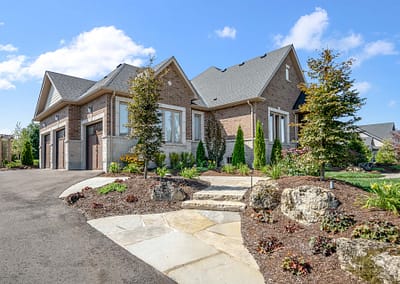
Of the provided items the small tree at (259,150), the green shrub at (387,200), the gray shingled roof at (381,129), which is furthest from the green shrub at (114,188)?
the gray shingled roof at (381,129)

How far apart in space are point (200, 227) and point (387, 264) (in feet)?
9.85

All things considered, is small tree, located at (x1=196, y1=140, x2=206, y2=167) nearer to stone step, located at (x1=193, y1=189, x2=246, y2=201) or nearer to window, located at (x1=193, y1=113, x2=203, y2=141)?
window, located at (x1=193, y1=113, x2=203, y2=141)

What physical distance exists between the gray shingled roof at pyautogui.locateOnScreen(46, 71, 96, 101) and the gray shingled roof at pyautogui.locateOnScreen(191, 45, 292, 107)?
8.14 metres

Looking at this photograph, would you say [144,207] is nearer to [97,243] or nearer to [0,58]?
[97,243]

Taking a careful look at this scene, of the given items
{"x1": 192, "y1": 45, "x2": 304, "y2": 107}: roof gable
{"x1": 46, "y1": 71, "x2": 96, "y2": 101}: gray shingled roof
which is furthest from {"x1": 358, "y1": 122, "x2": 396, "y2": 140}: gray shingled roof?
{"x1": 46, "y1": 71, "x2": 96, "y2": 101}: gray shingled roof

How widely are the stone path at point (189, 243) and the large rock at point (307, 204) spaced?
112 centimetres

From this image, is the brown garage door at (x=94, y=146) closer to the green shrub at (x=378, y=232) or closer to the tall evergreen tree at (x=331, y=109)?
the tall evergreen tree at (x=331, y=109)

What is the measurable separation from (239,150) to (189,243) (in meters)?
10.1

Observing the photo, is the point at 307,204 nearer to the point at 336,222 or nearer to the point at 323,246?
the point at 336,222

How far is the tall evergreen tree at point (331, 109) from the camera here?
6.05m

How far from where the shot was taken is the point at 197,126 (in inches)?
631

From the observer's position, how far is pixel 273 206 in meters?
5.25

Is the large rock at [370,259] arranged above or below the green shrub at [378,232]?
below

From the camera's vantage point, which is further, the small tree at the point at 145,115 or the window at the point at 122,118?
the window at the point at 122,118
